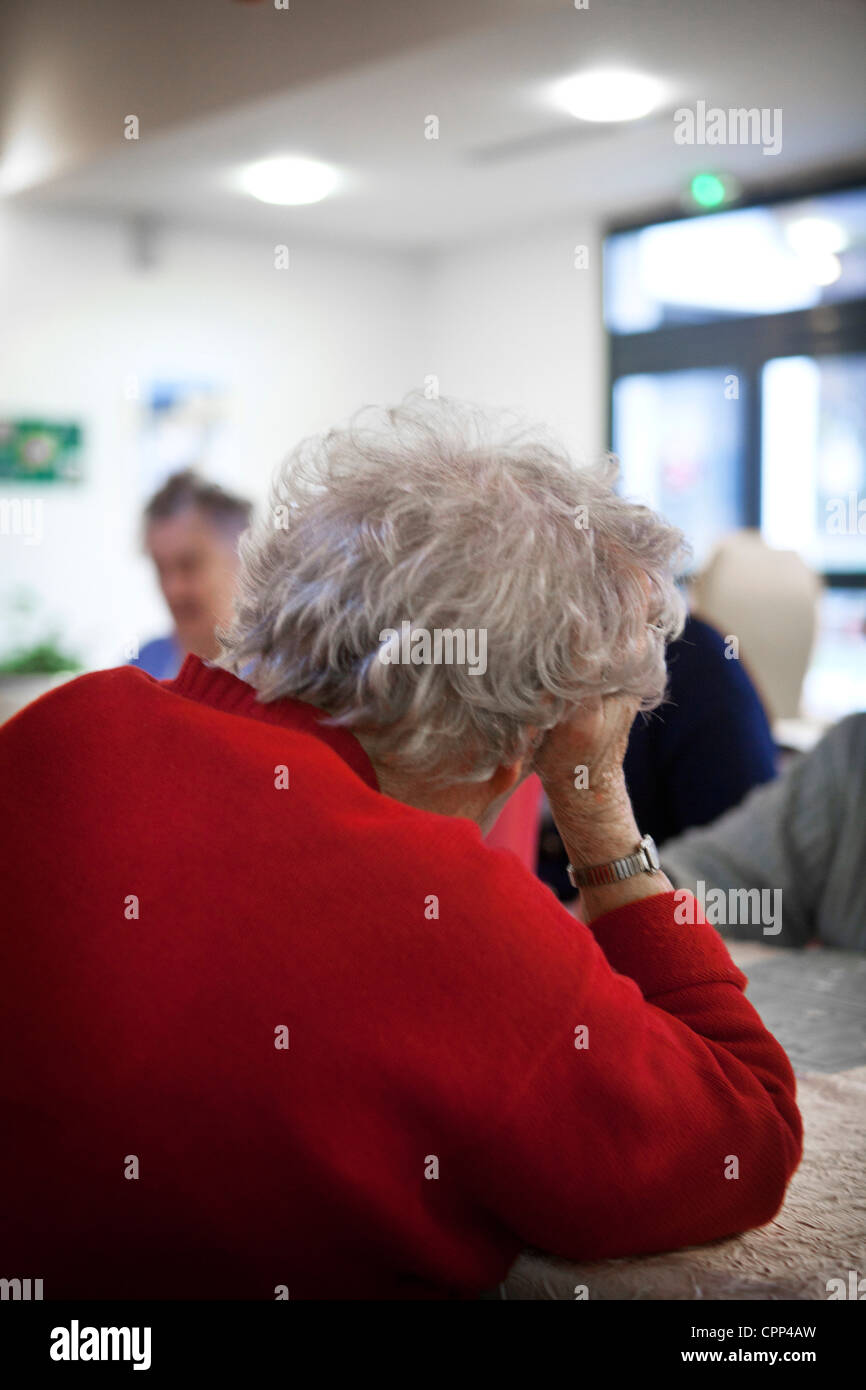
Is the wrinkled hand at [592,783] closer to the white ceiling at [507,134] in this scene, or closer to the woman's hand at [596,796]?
the woman's hand at [596,796]

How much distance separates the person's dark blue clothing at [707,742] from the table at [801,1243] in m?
0.56

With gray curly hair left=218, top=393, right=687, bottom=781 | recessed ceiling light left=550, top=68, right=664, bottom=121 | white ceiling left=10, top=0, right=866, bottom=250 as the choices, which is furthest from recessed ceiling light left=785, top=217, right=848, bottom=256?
gray curly hair left=218, top=393, right=687, bottom=781

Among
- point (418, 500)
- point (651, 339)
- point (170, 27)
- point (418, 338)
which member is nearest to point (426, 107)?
point (170, 27)

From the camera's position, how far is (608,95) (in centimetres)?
421

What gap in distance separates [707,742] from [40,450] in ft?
15.6

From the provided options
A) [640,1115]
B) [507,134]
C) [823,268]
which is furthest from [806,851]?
[823,268]

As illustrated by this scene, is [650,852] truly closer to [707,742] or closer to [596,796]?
[596,796]

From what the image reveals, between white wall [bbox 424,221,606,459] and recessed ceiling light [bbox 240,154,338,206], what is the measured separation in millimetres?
1117

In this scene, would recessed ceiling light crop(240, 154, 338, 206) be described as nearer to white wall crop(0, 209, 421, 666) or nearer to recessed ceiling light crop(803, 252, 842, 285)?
white wall crop(0, 209, 421, 666)

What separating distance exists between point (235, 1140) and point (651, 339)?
563 cm

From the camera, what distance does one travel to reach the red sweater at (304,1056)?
759 millimetres

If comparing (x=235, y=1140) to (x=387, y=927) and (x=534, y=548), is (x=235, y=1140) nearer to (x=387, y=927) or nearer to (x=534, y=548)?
(x=387, y=927)

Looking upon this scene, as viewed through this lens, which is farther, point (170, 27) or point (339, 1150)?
point (170, 27)

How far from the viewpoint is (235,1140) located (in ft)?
2.50
